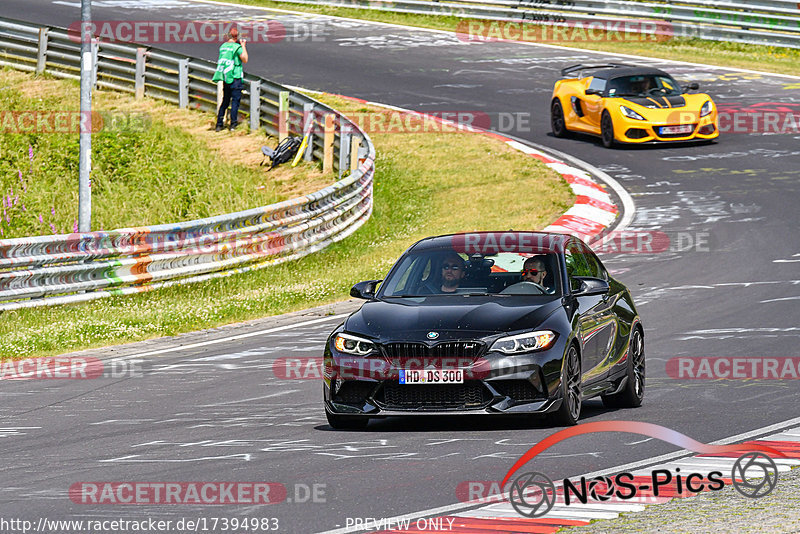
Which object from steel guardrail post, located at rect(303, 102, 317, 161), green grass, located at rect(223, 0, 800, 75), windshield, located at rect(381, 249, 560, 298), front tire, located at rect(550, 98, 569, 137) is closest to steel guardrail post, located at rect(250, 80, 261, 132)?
steel guardrail post, located at rect(303, 102, 317, 161)

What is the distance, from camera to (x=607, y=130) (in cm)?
2698

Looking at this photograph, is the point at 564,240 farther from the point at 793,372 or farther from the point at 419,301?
the point at 793,372

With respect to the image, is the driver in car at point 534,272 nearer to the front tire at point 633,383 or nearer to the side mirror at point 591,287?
the side mirror at point 591,287

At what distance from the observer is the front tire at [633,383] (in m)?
10.5

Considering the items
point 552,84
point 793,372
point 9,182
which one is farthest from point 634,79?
point 793,372

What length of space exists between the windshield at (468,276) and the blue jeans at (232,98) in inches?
771

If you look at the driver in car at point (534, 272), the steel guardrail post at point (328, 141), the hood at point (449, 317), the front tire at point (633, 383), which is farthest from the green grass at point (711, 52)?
the hood at point (449, 317)

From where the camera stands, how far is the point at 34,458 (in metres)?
A: 8.84

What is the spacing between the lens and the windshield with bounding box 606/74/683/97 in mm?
26531

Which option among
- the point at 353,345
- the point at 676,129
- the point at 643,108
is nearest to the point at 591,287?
the point at 353,345

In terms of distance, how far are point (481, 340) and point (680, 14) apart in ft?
101

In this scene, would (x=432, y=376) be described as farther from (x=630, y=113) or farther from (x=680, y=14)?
(x=680, y=14)

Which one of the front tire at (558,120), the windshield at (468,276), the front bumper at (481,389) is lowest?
the front tire at (558,120)

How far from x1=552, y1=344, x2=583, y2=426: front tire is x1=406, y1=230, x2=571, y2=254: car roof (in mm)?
1151
